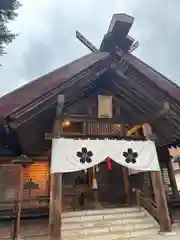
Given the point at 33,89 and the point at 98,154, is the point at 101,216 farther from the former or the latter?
the point at 33,89

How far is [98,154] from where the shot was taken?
5.82 metres

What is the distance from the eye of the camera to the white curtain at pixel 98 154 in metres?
5.54

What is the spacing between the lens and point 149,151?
6.21m

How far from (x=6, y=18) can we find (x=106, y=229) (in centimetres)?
843

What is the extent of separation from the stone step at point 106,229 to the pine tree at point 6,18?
22.8 ft

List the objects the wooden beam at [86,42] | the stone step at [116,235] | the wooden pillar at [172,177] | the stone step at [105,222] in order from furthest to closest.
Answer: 1. the wooden beam at [86,42]
2. the wooden pillar at [172,177]
3. the stone step at [105,222]
4. the stone step at [116,235]

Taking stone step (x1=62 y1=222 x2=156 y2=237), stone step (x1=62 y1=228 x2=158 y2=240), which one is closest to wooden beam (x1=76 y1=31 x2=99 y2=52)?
stone step (x1=62 y1=222 x2=156 y2=237)

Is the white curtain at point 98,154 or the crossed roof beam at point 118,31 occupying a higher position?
the crossed roof beam at point 118,31

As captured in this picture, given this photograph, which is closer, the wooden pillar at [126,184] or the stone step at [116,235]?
the stone step at [116,235]

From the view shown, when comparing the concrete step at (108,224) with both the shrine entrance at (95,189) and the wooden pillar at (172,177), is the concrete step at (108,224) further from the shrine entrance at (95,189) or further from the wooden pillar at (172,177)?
the wooden pillar at (172,177)

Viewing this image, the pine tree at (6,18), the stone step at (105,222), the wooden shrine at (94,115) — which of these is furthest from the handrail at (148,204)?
the pine tree at (6,18)

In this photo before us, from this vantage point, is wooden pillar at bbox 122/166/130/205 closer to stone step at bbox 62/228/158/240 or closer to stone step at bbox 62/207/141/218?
stone step at bbox 62/207/141/218

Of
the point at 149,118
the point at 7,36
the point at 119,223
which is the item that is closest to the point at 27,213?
the point at 119,223

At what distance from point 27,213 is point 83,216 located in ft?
5.58
